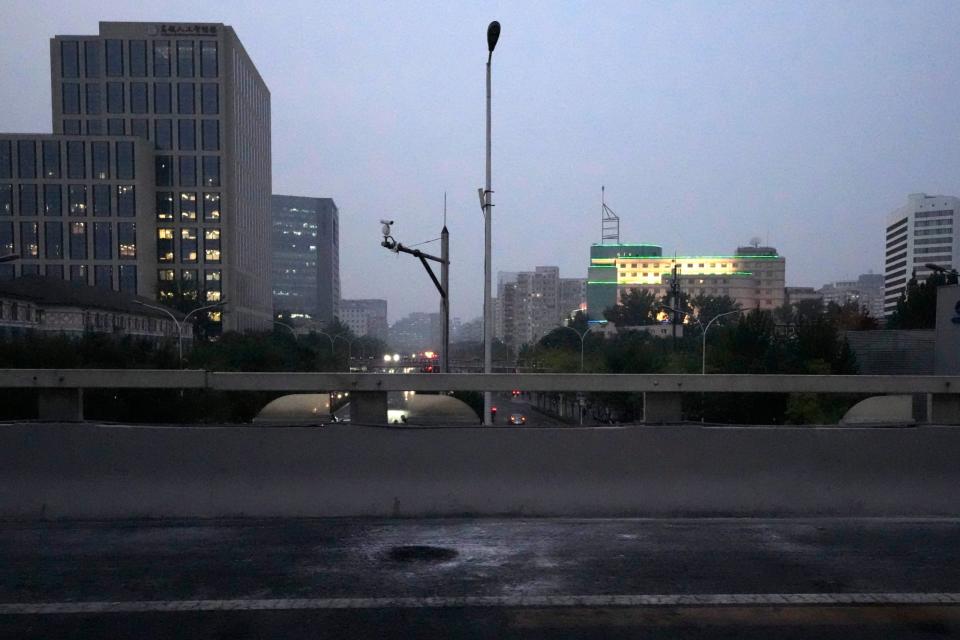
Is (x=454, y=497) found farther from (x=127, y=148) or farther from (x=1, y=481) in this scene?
(x=127, y=148)

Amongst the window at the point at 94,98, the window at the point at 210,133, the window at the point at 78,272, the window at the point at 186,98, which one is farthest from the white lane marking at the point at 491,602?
the window at the point at 94,98

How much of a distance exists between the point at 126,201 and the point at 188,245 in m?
8.74

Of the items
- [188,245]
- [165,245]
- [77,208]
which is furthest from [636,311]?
[77,208]

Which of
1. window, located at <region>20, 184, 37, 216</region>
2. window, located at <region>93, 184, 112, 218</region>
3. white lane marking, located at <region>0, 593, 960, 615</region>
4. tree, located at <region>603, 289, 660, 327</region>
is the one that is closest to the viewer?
white lane marking, located at <region>0, 593, 960, 615</region>

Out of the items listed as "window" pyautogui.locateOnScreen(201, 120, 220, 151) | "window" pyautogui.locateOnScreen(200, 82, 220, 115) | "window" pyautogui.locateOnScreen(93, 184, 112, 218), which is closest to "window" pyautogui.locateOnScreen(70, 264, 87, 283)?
"window" pyautogui.locateOnScreen(93, 184, 112, 218)

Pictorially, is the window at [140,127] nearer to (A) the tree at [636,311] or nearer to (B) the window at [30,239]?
(B) the window at [30,239]

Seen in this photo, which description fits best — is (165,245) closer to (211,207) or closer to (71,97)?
(211,207)

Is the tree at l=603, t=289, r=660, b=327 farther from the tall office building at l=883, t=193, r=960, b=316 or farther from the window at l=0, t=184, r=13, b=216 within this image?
the window at l=0, t=184, r=13, b=216

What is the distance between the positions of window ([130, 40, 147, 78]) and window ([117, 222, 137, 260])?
20.2 m

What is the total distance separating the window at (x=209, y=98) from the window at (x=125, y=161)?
10.9 meters

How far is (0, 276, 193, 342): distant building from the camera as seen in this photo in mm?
47875

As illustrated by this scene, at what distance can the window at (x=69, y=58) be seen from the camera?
90.2m

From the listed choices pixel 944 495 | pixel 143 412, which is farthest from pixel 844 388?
pixel 143 412

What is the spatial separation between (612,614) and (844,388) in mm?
3970
